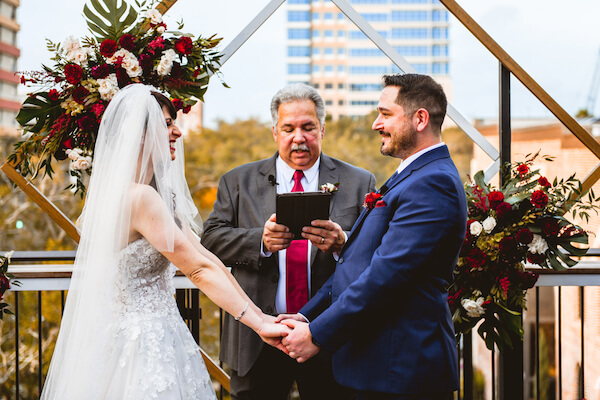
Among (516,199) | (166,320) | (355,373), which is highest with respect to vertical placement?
(516,199)

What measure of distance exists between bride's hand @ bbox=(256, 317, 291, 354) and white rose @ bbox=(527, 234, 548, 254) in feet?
4.24

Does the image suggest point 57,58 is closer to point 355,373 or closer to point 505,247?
point 355,373

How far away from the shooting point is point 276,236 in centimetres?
232

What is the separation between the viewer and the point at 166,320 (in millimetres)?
2189

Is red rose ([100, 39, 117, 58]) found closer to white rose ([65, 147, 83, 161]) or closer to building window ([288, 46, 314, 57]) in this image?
white rose ([65, 147, 83, 161])

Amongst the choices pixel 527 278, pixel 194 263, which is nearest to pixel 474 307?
pixel 527 278

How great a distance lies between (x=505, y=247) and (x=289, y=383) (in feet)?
3.90

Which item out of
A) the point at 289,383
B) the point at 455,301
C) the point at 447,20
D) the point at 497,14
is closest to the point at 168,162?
the point at 289,383

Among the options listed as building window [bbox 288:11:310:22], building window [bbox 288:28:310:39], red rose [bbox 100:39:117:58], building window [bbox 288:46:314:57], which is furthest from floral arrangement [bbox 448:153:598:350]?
building window [bbox 288:28:310:39]

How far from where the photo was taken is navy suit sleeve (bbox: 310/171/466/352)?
1.92m

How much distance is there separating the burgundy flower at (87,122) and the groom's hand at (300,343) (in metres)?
1.27

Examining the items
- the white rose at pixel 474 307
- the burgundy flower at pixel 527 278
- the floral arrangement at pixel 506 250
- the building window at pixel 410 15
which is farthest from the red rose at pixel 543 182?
the building window at pixel 410 15

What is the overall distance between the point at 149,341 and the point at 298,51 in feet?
96.0

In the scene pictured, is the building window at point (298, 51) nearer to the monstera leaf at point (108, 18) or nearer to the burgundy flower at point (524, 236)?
the monstera leaf at point (108, 18)
